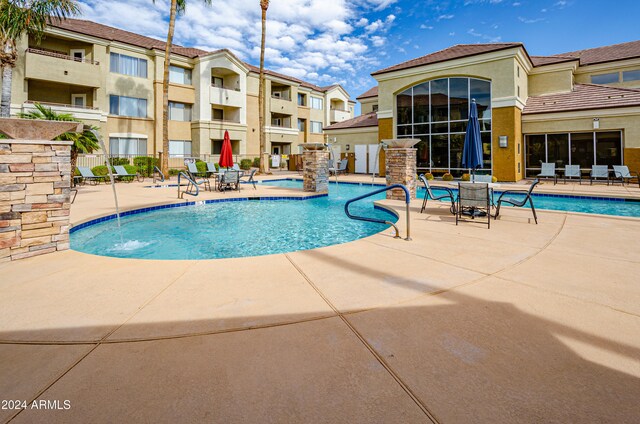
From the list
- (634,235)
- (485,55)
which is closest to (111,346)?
(634,235)

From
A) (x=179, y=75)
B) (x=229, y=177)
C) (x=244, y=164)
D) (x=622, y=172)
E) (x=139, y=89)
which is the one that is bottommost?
(x=229, y=177)

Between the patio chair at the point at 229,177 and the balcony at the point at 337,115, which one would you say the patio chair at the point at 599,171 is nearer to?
the patio chair at the point at 229,177

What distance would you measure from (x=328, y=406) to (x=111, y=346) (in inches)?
67.2

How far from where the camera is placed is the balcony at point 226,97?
29312mm

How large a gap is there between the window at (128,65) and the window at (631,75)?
34.1m

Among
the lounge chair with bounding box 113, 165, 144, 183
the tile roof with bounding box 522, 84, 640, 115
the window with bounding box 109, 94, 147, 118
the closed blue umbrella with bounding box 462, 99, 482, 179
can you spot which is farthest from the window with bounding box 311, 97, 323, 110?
the closed blue umbrella with bounding box 462, 99, 482, 179

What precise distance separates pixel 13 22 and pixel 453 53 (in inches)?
920

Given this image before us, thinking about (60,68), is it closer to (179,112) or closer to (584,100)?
(179,112)

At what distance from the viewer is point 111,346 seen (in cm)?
243

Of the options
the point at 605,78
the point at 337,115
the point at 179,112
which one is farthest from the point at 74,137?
the point at 337,115

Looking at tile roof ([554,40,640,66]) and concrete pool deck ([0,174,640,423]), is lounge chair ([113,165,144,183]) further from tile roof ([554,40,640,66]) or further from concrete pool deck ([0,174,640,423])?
tile roof ([554,40,640,66])

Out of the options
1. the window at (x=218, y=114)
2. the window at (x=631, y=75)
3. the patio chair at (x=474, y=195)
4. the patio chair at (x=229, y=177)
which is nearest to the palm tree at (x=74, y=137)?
the patio chair at (x=229, y=177)

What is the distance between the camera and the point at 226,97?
30203 mm

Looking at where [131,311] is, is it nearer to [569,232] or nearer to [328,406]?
[328,406]
